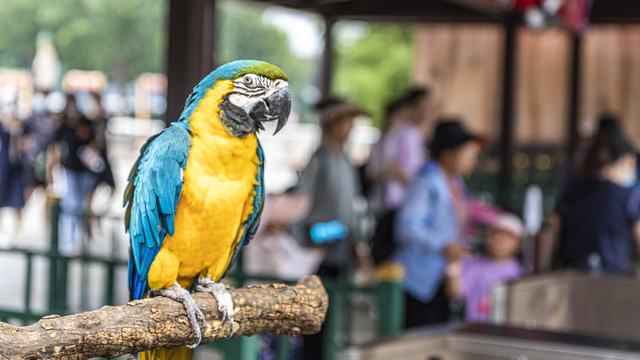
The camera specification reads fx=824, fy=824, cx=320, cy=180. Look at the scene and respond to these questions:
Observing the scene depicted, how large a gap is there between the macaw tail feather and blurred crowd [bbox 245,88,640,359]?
2498 mm

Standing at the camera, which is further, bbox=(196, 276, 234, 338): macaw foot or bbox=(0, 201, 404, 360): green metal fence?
Answer: bbox=(0, 201, 404, 360): green metal fence

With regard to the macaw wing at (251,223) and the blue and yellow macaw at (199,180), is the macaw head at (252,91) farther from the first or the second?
the macaw wing at (251,223)

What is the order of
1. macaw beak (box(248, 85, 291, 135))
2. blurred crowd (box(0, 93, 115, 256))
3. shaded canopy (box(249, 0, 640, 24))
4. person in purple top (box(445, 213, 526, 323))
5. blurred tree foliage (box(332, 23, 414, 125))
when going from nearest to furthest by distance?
macaw beak (box(248, 85, 291, 135)) → person in purple top (box(445, 213, 526, 323)) → shaded canopy (box(249, 0, 640, 24)) → blurred crowd (box(0, 93, 115, 256)) → blurred tree foliage (box(332, 23, 414, 125))

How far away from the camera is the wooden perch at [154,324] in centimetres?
103

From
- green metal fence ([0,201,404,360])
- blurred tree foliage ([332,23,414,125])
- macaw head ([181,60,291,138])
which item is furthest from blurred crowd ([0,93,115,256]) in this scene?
→ blurred tree foliage ([332,23,414,125])

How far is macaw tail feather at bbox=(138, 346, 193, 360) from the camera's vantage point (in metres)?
1.21

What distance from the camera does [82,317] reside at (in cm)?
106

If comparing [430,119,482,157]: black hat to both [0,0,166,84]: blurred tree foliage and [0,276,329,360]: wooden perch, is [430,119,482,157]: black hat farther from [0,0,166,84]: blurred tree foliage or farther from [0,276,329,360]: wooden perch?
[0,0,166,84]: blurred tree foliage

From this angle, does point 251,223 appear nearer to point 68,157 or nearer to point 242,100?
point 242,100

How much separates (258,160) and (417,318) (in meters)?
2.75

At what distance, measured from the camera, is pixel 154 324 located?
113cm

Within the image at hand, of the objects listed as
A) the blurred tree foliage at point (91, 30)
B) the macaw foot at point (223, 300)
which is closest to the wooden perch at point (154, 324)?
the macaw foot at point (223, 300)

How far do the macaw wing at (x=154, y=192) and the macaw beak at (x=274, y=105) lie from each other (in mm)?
126

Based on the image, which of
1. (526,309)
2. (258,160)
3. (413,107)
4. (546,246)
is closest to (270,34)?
(413,107)
